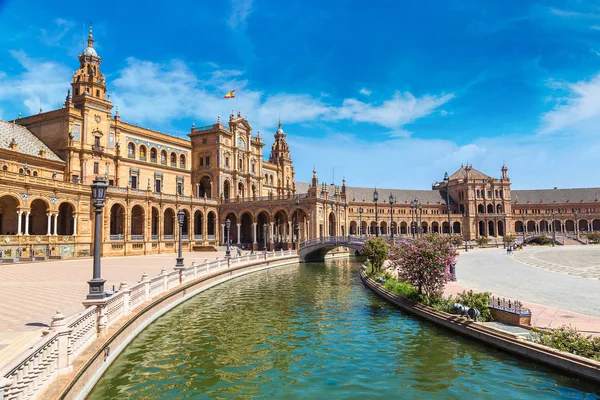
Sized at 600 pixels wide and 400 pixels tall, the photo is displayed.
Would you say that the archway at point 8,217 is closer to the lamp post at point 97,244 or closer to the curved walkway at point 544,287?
the lamp post at point 97,244

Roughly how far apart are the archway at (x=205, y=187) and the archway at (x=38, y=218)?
26.3 m

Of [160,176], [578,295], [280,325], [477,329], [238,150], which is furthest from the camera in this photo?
[238,150]

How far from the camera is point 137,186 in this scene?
59.3m

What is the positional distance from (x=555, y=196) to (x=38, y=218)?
126 metres

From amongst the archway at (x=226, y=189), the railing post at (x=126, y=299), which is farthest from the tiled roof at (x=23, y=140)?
the railing post at (x=126, y=299)

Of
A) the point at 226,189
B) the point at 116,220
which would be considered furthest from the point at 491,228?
the point at 116,220

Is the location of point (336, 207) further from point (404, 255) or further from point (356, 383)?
point (356, 383)

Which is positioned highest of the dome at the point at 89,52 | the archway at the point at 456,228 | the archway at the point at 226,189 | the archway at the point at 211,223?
the dome at the point at 89,52

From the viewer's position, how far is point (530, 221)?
116312 mm

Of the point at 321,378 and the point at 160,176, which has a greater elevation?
the point at 160,176

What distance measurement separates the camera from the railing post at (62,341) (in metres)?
8.66

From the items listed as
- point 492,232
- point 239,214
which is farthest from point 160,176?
point 492,232

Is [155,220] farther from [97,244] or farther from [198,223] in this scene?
[97,244]

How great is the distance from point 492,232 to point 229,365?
11027 centimetres
